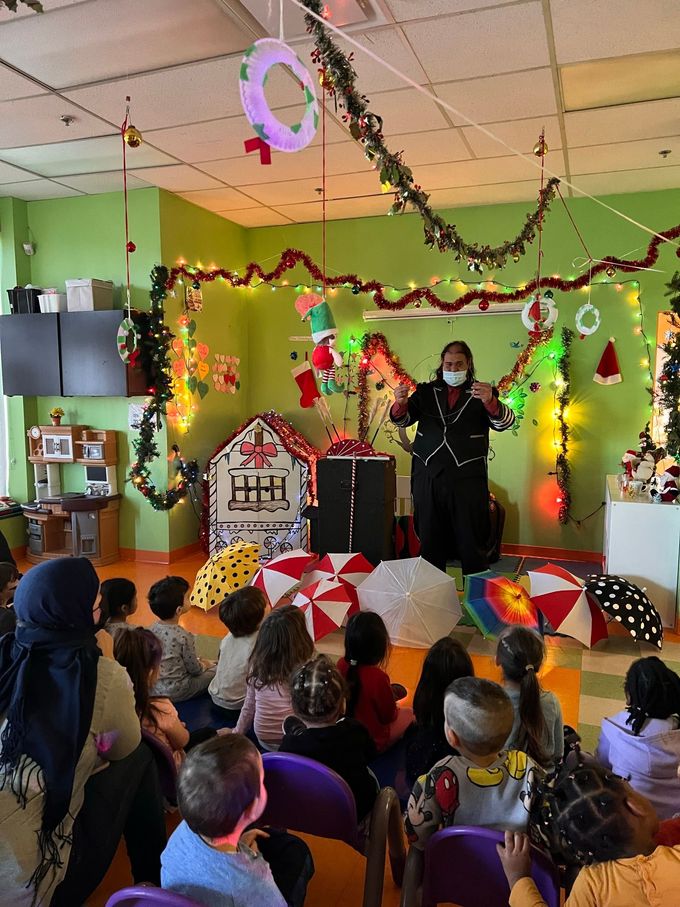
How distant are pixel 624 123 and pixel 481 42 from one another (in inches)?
55.2

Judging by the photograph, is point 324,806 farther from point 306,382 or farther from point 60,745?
point 306,382

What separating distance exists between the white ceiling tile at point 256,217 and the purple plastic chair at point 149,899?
5.55 m

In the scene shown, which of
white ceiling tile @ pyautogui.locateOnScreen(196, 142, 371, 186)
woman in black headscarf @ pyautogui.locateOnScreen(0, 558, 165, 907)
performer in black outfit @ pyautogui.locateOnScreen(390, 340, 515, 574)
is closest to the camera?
woman in black headscarf @ pyautogui.locateOnScreen(0, 558, 165, 907)

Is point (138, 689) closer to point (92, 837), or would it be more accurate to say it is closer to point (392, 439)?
point (92, 837)

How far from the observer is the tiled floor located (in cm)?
195

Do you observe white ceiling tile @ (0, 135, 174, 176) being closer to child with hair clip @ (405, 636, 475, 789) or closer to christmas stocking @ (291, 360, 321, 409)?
christmas stocking @ (291, 360, 321, 409)

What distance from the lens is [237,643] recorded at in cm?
267

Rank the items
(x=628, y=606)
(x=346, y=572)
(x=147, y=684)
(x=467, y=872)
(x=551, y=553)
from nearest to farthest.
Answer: (x=467, y=872)
(x=147, y=684)
(x=628, y=606)
(x=346, y=572)
(x=551, y=553)

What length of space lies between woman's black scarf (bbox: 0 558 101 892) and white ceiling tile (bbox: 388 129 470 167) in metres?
3.57

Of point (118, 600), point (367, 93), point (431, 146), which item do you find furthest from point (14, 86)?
point (118, 600)

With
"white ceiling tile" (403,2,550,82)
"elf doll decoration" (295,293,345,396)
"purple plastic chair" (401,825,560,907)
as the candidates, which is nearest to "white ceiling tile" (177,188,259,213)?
"elf doll decoration" (295,293,345,396)

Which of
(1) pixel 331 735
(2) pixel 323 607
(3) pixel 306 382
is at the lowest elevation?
(2) pixel 323 607

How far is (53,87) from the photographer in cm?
338

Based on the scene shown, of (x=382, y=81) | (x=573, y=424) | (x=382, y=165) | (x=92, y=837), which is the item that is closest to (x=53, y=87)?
(x=382, y=81)
